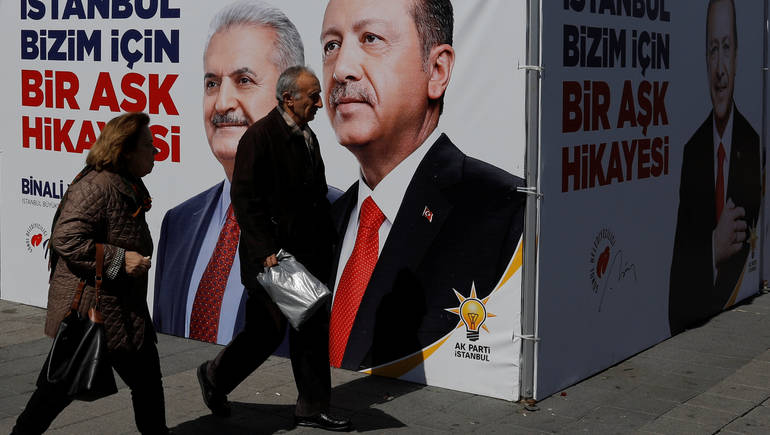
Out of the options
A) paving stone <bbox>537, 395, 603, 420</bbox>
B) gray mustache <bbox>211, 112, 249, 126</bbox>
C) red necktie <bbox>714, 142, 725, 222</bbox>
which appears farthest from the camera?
red necktie <bbox>714, 142, 725, 222</bbox>

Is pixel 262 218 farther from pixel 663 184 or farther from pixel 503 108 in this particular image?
pixel 663 184

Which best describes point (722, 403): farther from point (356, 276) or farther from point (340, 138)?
point (340, 138)

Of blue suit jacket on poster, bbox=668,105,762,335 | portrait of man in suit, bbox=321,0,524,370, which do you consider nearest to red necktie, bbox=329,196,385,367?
portrait of man in suit, bbox=321,0,524,370

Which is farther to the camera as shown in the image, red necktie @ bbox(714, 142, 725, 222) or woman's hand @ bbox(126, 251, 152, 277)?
red necktie @ bbox(714, 142, 725, 222)

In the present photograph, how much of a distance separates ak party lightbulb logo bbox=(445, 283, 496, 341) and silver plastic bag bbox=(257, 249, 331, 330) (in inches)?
51.9

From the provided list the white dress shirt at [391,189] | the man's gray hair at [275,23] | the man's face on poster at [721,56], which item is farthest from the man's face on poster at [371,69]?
the man's face on poster at [721,56]

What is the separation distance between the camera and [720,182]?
30.1 ft

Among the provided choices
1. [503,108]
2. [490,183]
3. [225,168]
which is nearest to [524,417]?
[490,183]

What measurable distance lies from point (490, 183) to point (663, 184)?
2.04m

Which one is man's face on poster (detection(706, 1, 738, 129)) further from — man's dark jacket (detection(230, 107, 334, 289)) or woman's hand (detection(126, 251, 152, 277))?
woman's hand (detection(126, 251, 152, 277))

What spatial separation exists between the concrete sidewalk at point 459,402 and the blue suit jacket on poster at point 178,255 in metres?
0.28

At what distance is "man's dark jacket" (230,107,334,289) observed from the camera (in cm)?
577
